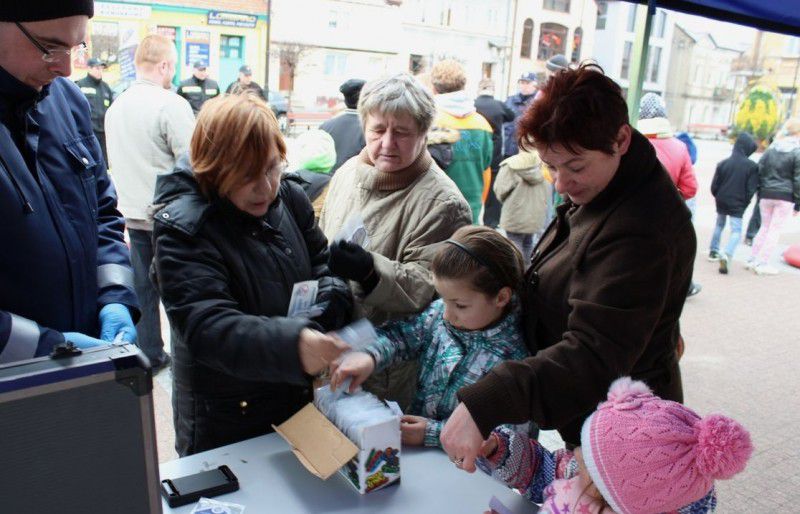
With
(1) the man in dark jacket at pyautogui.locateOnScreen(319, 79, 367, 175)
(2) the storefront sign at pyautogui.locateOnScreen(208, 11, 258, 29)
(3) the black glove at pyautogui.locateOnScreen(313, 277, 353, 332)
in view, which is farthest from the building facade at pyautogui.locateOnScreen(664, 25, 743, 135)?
(3) the black glove at pyautogui.locateOnScreen(313, 277, 353, 332)

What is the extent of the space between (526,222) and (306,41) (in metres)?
9.35

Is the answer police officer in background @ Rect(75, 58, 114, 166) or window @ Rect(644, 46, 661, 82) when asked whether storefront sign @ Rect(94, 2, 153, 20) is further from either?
window @ Rect(644, 46, 661, 82)

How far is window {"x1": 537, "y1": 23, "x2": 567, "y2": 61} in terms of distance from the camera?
15.8m

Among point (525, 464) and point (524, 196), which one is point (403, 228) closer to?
point (525, 464)

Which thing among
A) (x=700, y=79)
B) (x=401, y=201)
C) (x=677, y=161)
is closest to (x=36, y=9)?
(x=401, y=201)

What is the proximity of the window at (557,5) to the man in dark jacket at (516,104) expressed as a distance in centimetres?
940

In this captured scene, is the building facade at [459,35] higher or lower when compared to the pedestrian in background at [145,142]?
higher

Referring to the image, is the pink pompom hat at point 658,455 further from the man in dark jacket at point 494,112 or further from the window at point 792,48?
the window at point 792,48

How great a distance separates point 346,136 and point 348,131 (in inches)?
1.4

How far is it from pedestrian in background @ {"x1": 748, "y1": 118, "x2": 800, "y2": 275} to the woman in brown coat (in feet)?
21.1

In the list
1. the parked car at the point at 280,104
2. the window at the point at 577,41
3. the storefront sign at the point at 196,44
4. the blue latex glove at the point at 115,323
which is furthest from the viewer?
the window at the point at 577,41

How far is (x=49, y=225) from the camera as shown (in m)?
1.48

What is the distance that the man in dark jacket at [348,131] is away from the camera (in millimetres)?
4254

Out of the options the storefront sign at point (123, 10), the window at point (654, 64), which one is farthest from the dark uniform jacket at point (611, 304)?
the storefront sign at point (123, 10)
